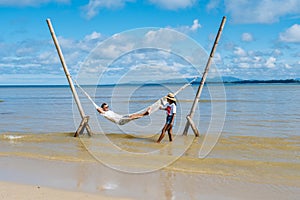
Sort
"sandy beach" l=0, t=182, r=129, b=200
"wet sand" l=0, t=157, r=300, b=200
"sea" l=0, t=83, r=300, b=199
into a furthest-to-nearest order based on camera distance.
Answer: "sea" l=0, t=83, r=300, b=199 < "wet sand" l=0, t=157, r=300, b=200 < "sandy beach" l=0, t=182, r=129, b=200

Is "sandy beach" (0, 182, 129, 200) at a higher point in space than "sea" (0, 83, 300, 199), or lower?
lower

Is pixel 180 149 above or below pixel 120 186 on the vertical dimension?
above

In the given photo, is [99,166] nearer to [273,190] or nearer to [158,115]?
[273,190]

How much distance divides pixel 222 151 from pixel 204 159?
1435 mm

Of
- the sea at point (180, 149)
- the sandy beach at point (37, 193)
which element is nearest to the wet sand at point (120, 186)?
the sandy beach at point (37, 193)

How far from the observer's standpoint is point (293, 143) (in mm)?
13102

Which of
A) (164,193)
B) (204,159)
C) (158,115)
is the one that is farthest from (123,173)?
(158,115)

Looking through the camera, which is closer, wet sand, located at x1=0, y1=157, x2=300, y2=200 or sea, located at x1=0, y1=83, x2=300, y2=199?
wet sand, located at x1=0, y1=157, x2=300, y2=200

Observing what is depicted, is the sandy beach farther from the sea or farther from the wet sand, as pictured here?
the sea

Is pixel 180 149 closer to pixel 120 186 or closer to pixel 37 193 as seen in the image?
pixel 120 186

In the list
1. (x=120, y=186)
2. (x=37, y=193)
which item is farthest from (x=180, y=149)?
(x=37, y=193)

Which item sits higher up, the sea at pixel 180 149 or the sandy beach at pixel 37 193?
the sea at pixel 180 149

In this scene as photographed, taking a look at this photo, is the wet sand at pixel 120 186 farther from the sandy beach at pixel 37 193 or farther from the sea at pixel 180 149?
the sea at pixel 180 149

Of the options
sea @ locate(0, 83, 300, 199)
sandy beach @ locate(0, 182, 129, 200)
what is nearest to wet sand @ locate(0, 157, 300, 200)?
sandy beach @ locate(0, 182, 129, 200)
